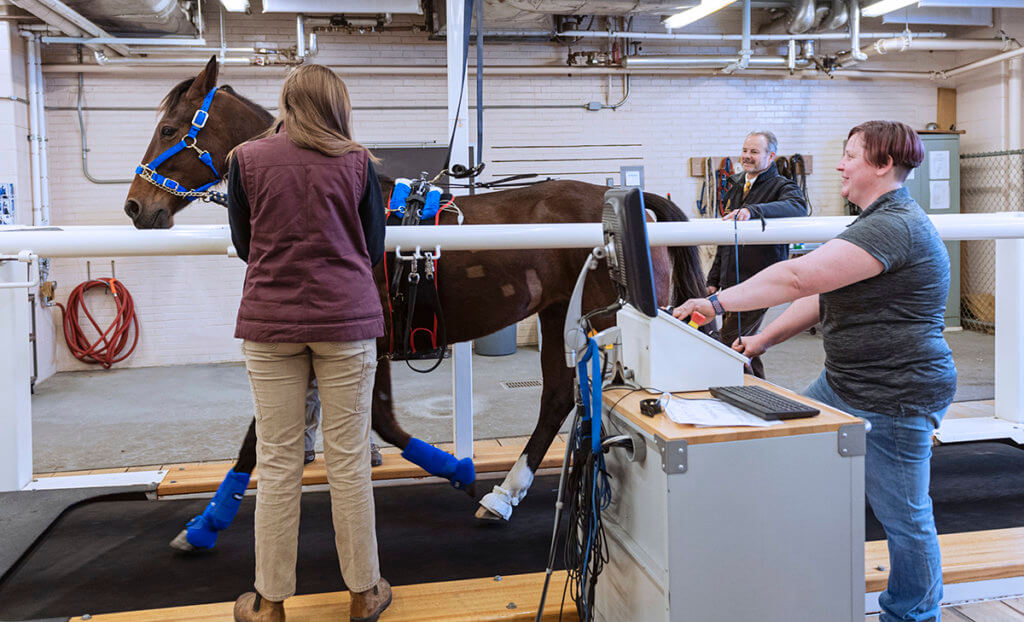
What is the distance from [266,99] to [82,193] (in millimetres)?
2161

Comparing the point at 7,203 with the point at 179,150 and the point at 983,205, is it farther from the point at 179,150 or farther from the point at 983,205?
the point at 983,205

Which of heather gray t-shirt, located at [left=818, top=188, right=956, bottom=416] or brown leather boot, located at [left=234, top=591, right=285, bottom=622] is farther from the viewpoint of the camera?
brown leather boot, located at [left=234, top=591, right=285, bottom=622]

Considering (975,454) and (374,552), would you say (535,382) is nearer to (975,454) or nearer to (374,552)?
(975,454)

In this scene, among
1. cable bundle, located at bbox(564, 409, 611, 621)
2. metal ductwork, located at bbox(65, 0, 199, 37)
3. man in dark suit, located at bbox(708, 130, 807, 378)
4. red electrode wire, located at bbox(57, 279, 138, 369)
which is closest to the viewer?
cable bundle, located at bbox(564, 409, 611, 621)

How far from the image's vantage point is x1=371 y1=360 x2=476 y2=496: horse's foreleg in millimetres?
3174

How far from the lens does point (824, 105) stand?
31.4ft

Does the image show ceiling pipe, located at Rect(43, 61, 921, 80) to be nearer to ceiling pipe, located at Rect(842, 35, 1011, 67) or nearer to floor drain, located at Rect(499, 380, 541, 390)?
ceiling pipe, located at Rect(842, 35, 1011, 67)

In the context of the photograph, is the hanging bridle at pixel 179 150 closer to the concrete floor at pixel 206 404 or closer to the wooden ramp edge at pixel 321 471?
the wooden ramp edge at pixel 321 471

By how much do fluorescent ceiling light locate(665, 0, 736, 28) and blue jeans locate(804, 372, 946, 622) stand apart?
521 centimetres

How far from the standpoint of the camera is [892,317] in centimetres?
207

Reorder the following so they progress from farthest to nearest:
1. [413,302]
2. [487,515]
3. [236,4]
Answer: [236,4]
[487,515]
[413,302]

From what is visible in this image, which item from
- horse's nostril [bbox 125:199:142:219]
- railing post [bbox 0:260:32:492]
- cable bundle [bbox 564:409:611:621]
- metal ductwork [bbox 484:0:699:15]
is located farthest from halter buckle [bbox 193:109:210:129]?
metal ductwork [bbox 484:0:699:15]

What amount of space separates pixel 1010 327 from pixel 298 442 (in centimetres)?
387

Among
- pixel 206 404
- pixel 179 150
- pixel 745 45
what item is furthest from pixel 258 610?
pixel 745 45
